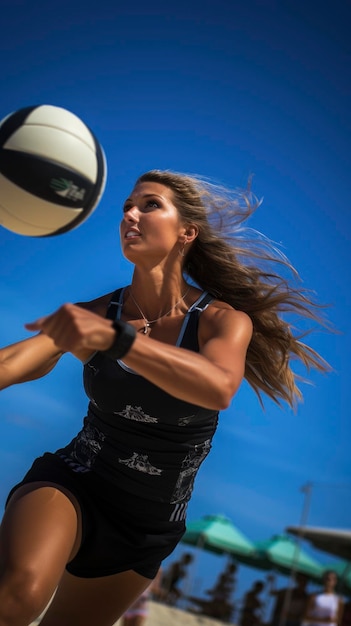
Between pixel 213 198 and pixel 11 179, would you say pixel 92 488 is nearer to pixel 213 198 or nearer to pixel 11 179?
pixel 11 179

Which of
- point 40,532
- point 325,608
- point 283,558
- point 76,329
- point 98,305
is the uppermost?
point 283,558

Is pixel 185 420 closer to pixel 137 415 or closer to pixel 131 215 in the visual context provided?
pixel 137 415

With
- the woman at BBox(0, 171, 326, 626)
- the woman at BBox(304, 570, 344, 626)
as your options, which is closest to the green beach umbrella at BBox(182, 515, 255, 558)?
the woman at BBox(304, 570, 344, 626)

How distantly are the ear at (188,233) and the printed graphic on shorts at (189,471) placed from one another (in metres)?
1.07

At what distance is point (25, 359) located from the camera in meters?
3.18

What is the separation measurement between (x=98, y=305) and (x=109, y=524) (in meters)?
1.09

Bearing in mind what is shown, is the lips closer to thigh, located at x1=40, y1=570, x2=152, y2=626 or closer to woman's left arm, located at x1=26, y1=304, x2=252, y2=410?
woman's left arm, located at x1=26, y1=304, x2=252, y2=410

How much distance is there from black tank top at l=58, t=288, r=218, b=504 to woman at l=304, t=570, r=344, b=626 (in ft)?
21.2

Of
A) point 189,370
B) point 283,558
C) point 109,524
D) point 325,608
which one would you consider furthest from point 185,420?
point 283,558

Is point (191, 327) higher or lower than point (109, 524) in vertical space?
higher

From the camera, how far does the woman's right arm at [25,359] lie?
3.11 metres

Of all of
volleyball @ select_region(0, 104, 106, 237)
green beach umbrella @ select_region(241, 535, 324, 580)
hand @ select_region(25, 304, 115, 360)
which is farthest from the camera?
green beach umbrella @ select_region(241, 535, 324, 580)

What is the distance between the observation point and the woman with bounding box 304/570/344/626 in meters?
8.95

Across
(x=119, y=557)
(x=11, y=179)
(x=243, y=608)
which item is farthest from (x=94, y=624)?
(x=243, y=608)
